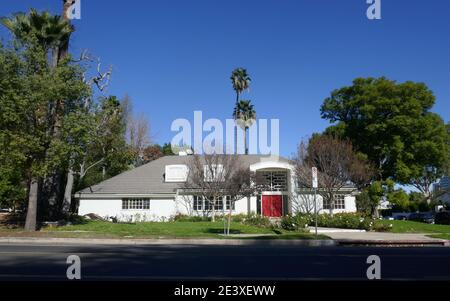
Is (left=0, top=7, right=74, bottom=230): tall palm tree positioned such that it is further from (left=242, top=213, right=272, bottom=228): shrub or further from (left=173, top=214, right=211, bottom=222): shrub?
(left=242, top=213, right=272, bottom=228): shrub

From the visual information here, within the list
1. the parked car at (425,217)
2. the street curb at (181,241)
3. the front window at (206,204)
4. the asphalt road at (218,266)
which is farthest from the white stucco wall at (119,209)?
the asphalt road at (218,266)

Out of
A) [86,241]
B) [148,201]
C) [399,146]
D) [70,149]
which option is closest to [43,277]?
[86,241]

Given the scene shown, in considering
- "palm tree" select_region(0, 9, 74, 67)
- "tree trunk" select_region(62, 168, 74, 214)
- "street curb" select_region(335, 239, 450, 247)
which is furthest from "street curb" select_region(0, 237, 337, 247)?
"tree trunk" select_region(62, 168, 74, 214)

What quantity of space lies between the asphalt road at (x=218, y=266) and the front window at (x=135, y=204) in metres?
24.0

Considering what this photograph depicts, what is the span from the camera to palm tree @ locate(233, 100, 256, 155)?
65000 mm

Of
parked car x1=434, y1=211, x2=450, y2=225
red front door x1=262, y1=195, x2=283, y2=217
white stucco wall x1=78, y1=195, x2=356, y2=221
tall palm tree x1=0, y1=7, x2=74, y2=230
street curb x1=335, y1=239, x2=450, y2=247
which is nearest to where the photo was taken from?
street curb x1=335, y1=239, x2=450, y2=247

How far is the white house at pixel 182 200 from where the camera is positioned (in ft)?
124

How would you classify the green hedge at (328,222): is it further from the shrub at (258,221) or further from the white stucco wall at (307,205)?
the white stucco wall at (307,205)

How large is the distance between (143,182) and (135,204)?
2287 millimetres

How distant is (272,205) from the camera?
39.5m

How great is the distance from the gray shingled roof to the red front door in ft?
10.5

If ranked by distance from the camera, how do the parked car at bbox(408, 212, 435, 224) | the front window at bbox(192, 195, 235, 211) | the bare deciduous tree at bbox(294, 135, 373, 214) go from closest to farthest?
the bare deciduous tree at bbox(294, 135, 373, 214), the front window at bbox(192, 195, 235, 211), the parked car at bbox(408, 212, 435, 224)

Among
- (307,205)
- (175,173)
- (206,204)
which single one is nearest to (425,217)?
(307,205)
